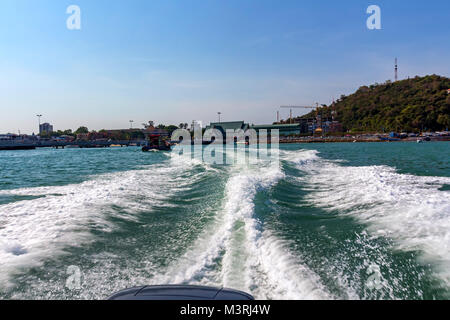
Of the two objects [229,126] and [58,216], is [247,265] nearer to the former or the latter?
[58,216]

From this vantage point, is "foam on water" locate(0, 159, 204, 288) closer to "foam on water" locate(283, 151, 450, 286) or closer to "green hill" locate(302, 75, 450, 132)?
"foam on water" locate(283, 151, 450, 286)

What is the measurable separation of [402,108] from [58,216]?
5205 inches

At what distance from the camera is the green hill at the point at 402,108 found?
98500 mm

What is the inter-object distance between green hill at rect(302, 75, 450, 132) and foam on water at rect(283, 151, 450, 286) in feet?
356

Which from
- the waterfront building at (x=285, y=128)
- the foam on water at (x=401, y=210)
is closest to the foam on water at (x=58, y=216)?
the foam on water at (x=401, y=210)

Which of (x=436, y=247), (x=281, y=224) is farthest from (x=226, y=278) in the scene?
(x=436, y=247)

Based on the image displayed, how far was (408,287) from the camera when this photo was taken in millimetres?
3428

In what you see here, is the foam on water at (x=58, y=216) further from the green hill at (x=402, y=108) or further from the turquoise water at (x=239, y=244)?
the green hill at (x=402, y=108)

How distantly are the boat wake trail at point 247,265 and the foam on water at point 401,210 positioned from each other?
1.87m

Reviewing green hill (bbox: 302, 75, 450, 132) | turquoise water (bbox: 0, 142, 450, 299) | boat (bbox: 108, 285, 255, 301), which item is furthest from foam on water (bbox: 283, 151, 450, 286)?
green hill (bbox: 302, 75, 450, 132)

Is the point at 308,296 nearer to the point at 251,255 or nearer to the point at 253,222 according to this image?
the point at 251,255

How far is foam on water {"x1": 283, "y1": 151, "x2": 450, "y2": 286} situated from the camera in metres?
4.50
